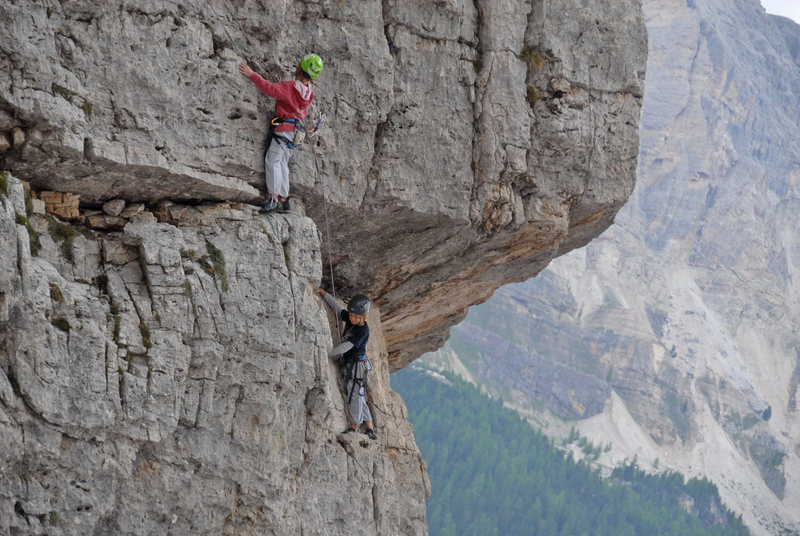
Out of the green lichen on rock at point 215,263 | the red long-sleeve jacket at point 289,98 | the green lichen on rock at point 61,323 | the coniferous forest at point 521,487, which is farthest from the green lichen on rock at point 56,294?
the coniferous forest at point 521,487

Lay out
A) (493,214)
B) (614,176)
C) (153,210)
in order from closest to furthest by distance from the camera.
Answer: (153,210) < (493,214) < (614,176)

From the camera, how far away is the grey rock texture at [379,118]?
1093 cm

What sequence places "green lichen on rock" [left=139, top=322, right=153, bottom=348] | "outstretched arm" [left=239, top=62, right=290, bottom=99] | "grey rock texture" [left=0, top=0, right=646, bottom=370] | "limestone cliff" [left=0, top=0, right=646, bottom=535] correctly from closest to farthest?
"limestone cliff" [left=0, top=0, right=646, bottom=535] → "grey rock texture" [left=0, top=0, right=646, bottom=370] → "green lichen on rock" [left=139, top=322, right=153, bottom=348] → "outstretched arm" [left=239, top=62, right=290, bottom=99]

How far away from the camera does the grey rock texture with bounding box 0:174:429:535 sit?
1004 cm

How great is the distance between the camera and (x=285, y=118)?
1253 centimetres

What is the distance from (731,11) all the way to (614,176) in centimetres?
19021

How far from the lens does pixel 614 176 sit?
645 inches

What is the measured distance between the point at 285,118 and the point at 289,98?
29cm

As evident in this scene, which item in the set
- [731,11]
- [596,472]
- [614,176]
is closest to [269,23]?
[614,176]

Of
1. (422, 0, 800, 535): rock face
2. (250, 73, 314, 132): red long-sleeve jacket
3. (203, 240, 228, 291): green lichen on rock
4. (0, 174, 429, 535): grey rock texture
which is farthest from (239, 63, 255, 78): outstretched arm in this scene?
(422, 0, 800, 535): rock face

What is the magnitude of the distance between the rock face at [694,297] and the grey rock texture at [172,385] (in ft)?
418

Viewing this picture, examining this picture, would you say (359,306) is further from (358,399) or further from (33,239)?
(33,239)

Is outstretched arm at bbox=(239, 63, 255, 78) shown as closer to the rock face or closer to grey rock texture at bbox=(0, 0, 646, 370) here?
grey rock texture at bbox=(0, 0, 646, 370)

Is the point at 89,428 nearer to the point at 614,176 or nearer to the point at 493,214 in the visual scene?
the point at 493,214
